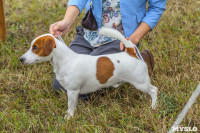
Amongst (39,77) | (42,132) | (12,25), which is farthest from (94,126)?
(12,25)

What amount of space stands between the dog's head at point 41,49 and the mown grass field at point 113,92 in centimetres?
58

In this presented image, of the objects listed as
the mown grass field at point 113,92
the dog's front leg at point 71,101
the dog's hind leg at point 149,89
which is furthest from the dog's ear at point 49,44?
the dog's hind leg at point 149,89

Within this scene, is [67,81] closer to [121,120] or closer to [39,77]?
[121,120]

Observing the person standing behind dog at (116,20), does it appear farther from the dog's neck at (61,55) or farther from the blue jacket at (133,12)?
the dog's neck at (61,55)

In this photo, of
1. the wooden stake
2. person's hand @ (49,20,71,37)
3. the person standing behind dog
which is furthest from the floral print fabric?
the wooden stake

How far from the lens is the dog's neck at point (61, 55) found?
200cm

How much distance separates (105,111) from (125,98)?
0.78ft

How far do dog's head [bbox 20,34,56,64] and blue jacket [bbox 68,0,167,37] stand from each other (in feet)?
2.45

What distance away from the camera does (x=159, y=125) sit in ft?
6.27

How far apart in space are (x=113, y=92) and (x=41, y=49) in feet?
3.19

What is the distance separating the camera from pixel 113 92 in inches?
101

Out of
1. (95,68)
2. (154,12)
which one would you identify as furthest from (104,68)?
(154,12)

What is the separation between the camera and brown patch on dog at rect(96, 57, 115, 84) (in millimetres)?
2109

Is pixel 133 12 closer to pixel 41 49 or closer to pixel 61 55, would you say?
pixel 61 55
